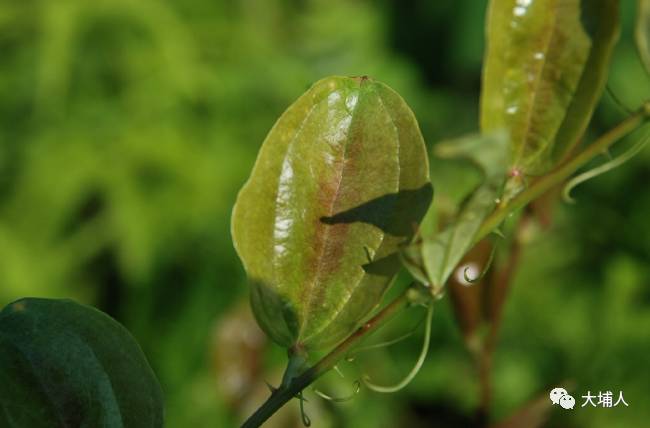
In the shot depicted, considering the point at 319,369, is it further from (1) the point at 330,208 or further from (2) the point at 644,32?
(2) the point at 644,32

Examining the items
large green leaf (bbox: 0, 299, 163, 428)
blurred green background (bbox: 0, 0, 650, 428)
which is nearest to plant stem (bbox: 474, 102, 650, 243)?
large green leaf (bbox: 0, 299, 163, 428)

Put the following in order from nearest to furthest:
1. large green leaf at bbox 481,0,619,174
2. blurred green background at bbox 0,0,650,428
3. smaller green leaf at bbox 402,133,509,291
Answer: smaller green leaf at bbox 402,133,509,291 → large green leaf at bbox 481,0,619,174 → blurred green background at bbox 0,0,650,428

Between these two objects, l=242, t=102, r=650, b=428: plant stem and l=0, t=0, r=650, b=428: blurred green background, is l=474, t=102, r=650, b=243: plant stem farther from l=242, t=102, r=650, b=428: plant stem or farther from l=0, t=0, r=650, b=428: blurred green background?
l=0, t=0, r=650, b=428: blurred green background

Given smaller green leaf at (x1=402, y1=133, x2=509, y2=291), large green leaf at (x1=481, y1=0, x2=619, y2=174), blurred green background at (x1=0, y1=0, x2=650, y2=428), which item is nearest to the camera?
smaller green leaf at (x1=402, y1=133, x2=509, y2=291)

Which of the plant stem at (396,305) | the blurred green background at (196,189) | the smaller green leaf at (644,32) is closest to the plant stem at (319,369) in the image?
the plant stem at (396,305)

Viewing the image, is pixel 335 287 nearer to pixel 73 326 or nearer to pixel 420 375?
pixel 73 326

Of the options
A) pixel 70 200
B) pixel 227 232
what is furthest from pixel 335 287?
pixel 70 200
